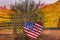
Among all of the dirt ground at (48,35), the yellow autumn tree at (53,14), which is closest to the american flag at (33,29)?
the dirt ground at (48,35)

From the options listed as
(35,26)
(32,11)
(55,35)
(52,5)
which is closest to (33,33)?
(35,26)

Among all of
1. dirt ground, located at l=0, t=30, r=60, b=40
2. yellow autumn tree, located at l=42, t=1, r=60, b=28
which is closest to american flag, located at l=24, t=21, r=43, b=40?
dirt ground, located at l=0, t=30, r=60, b=40

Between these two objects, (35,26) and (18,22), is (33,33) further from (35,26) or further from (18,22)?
(18,22)

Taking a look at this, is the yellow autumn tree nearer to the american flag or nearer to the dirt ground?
the dirt ground

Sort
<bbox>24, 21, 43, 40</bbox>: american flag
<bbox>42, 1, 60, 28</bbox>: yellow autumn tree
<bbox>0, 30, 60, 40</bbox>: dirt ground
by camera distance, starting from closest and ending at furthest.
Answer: <bbox>24, 21, 43, 40</bbox>: american flag, <bbox>0, 30, 60, 40</bbox>: dirt ground, <bbox>42, 1, 60, 28</bbox>: yellow autumn tree

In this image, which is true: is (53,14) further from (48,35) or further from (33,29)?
(33,29)

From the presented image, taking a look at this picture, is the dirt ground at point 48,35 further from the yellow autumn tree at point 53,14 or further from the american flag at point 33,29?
the american flag at point 33,29

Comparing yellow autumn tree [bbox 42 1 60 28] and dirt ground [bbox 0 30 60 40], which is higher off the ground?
yellow autumn tree [bbox 42 1 60 28]

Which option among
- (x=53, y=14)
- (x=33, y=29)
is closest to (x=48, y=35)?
(x=53, y=14)

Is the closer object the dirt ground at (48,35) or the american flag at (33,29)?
the american flag at (33,29)

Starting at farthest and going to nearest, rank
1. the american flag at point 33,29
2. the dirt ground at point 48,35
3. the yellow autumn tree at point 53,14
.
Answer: the yellow autumn tree at point 53,14, the dirt ground at point 48,35, the american flag at point 33,29

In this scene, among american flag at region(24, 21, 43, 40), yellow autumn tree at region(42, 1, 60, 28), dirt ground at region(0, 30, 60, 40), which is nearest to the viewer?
american flag at region(24, 21, 43, 40)

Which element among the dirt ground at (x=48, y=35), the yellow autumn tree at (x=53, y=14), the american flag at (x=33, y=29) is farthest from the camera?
the yellow autumn tree at (x=53, y=14)

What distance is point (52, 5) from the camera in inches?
363
